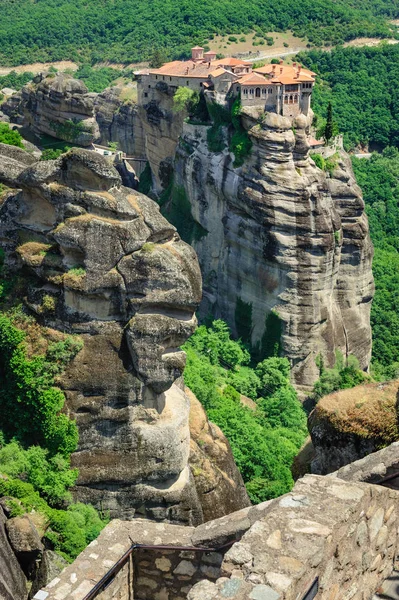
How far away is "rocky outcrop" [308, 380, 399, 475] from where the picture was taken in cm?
1485

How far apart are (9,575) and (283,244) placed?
35.7 metres

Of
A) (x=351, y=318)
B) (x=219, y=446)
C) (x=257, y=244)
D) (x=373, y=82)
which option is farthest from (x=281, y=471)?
(x=373, y=82)

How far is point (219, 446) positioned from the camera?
24203 mm

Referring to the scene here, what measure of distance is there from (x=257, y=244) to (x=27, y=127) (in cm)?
1458

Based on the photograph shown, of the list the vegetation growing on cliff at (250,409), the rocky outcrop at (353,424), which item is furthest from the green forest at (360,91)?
the rocky outcrop at (353,424)

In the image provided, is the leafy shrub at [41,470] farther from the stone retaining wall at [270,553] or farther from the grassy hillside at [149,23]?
the grassy hillside at [149,23]

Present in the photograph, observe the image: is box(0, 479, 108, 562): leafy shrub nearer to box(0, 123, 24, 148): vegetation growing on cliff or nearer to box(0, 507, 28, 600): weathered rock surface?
box(0, 507, 28, 600): weathered rock surface

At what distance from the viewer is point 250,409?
4075cm

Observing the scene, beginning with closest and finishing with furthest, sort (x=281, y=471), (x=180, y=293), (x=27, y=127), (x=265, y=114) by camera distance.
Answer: (x=180, y=293), (x=281, y=471), (x=265, y=114), (x=27, y=127)

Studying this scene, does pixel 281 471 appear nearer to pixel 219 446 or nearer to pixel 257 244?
pixel 219 446

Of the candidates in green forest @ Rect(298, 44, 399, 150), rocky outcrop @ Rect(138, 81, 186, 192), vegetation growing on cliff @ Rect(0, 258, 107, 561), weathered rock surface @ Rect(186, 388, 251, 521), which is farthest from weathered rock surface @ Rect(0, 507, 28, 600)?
green forest @ Rect(298, 44, 399, 150)

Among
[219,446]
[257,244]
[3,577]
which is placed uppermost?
[3,577]

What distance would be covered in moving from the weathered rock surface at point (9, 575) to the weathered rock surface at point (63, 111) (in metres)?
35.5

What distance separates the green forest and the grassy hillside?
9577mm
